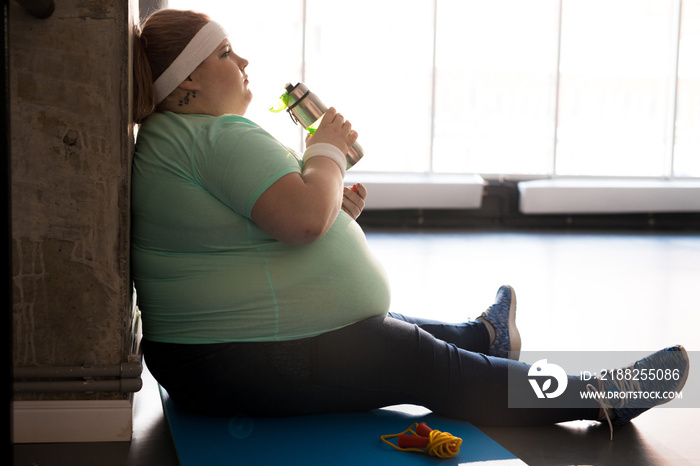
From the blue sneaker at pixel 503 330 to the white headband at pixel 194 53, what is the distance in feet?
3.46

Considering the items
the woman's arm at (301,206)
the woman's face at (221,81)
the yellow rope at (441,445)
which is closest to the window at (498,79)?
the woman's face at (221,81)

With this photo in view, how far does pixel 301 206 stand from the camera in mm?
1445

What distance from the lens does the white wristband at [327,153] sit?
1.58m

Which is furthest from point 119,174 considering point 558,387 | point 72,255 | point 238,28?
point 238,28

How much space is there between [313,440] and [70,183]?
73 cm

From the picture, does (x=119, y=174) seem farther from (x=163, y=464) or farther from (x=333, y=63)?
(x=333, y=63)

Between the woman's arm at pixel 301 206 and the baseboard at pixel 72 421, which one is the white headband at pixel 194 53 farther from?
the baseboard at pixel 72 421

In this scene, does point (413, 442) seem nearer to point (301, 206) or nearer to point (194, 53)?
point (301, 206)

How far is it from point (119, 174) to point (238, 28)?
514 centimetres

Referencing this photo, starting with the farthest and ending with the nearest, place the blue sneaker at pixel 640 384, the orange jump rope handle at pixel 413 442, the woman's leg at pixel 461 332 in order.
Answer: the woman's leg at pixel 461 332 → the blue sneaker at pixel 640 384 → the orange jump rope handle at pixel 413 442

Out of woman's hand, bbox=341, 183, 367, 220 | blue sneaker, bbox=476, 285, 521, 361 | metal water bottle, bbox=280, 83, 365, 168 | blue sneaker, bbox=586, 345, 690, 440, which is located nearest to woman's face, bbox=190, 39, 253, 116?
metal water bottle, bbox=280, 83, 365, 168

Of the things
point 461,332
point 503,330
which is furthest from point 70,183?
point 503,330

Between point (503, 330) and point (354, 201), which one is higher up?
point (354, 201)

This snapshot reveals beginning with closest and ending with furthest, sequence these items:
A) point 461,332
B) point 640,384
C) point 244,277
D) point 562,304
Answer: point 244,277, point 640,384, point 461,332, point 562,304
